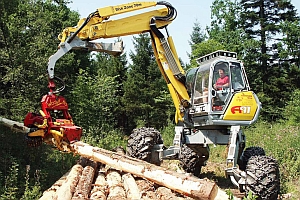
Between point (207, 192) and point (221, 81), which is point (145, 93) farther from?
point (207, 192)

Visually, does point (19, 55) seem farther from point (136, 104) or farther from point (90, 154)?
point (136, 104)

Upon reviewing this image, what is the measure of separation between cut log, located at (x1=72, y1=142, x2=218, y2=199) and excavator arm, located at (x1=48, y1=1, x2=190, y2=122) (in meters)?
2.03

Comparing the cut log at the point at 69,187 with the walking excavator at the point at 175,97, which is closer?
the cut log at the point at 69,187

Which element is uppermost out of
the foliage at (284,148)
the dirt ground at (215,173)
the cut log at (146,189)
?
the cut log at (146,189)

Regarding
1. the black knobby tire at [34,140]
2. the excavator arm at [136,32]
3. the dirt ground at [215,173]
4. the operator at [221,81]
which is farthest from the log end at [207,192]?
the black knobby tire at [34,140]

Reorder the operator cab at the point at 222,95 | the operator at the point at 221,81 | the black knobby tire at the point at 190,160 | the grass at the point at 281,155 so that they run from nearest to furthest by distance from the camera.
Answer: the operator cab at the point at 222,95 < the operator at the point at 221,81 < the grass at the point at 281,155 < the black knobby tire at the point at 190,160

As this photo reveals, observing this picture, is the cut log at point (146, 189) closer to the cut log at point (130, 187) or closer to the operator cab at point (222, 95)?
the cut log at point (130, 187)

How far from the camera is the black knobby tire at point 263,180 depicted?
7.46 metres

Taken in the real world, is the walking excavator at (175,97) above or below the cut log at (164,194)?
above

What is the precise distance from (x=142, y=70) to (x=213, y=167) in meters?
19.1

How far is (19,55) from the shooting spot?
15.5 m

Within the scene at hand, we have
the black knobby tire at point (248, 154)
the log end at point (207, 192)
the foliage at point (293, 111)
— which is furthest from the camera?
the foliage at point (293, 111)

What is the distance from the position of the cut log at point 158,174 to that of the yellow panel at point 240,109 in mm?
2160

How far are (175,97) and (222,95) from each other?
138 centimetres
